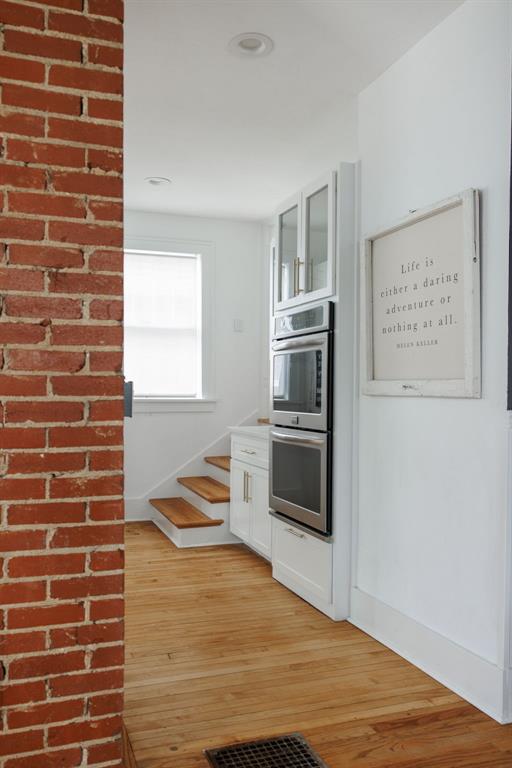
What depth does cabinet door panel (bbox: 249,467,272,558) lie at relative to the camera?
402cm

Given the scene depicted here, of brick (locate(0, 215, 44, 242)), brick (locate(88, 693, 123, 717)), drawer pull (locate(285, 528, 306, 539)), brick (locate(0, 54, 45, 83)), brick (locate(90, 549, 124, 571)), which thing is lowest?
brick (locate(88, 693, 123, 717))

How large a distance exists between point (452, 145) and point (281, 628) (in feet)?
7.26

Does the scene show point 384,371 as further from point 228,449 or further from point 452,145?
point 228,449

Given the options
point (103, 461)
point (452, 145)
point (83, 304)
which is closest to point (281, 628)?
point (103, 461)

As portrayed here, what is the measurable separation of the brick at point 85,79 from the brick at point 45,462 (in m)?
1.00

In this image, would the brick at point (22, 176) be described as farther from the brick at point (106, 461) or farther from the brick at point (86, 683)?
the brick at point (86, 683)

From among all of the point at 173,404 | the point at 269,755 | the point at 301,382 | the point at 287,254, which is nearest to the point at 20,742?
the point at 269,755

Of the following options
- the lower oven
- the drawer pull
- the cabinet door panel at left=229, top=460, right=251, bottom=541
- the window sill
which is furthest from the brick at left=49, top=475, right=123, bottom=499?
the window sill

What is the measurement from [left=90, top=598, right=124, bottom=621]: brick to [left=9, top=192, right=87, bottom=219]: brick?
1074 millimetres

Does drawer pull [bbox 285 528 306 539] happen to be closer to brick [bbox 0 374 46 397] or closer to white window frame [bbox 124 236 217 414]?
brick [bbox 0 374 46 397]

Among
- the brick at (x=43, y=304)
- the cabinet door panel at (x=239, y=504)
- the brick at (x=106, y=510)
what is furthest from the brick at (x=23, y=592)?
the cabinet door panel at (x=239, y=504)

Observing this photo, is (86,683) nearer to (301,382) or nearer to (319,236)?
(301,382)

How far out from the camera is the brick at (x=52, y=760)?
1.76 meters

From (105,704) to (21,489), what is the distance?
0.66 metres
